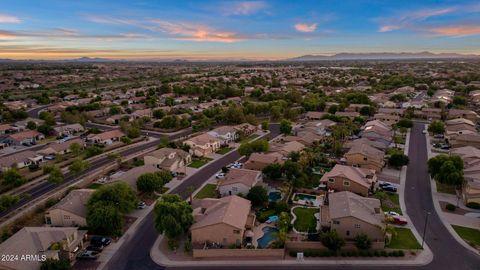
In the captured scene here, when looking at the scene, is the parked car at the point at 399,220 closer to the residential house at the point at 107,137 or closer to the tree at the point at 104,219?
the tree at the point at 104,219

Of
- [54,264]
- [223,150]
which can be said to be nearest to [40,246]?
[54,264]

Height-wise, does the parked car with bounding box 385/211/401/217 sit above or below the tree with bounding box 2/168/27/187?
below

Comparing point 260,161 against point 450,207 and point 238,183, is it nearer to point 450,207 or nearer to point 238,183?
point 238,183

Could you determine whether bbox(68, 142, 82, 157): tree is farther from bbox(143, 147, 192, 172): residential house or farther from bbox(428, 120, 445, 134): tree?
bbox(428, 120, 445, 134): tree

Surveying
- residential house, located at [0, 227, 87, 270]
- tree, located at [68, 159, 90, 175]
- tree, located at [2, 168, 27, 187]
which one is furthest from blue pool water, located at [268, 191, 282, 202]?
tree, located at [2, 168, 27, 187]

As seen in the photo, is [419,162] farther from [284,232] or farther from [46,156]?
[46,156]
